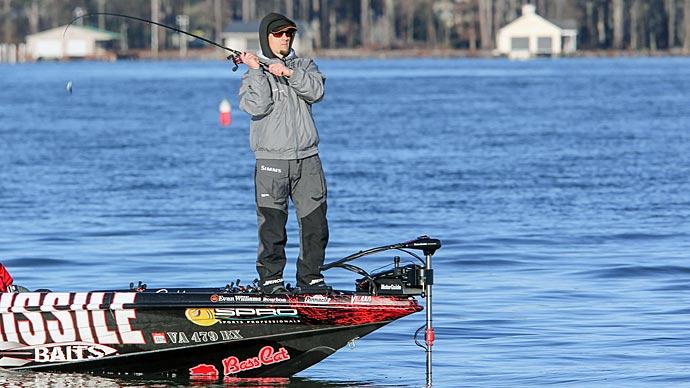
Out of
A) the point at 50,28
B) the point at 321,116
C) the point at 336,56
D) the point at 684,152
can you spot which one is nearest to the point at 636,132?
the point at 684,152

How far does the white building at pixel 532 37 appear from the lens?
145 m

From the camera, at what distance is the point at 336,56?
497 ft

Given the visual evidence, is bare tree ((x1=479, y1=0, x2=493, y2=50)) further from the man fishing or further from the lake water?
the man fishing

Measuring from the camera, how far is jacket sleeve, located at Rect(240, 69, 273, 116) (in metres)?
9.98

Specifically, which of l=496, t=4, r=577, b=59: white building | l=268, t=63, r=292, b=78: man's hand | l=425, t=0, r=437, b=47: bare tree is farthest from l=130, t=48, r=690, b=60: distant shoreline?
l=268, t=63, r=292, b=78: man's hand

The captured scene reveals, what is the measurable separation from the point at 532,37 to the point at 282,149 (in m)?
137

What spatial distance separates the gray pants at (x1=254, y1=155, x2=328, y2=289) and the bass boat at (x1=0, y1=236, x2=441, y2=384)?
171mm

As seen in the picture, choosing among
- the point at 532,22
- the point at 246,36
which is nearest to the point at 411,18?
the point at 532,22

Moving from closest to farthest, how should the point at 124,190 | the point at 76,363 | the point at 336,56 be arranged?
the point at 76,363, the point at 124,190, the point at 336,56

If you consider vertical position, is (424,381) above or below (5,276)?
below

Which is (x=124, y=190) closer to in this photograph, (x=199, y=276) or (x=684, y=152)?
(x=199, y=276)

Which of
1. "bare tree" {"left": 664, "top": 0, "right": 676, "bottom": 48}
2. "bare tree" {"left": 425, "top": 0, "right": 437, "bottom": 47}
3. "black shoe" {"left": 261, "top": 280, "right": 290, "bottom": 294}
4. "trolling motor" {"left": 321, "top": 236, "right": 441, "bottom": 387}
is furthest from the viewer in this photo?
"bare tree" {"left": 425, "top": 0, "right": 437, "bottom": 47}

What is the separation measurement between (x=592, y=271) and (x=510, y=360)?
471 cm

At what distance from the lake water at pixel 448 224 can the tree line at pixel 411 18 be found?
103m
